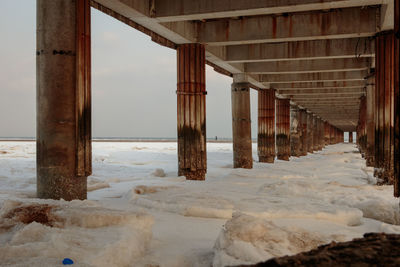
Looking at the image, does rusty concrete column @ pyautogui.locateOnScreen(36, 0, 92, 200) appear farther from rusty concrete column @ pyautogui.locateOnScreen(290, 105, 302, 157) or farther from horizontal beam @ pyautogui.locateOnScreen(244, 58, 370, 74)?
rusty concrete column @ pyautogui.locateOnScreen(290, 105, 302, 157)

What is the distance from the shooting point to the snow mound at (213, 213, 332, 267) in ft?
12.9

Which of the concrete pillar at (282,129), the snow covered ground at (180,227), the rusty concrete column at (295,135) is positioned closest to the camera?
the snow covered ground at (180,227)

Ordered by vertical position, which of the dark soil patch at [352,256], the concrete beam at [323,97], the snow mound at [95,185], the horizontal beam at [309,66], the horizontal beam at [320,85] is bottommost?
the snow mound at [95,185]

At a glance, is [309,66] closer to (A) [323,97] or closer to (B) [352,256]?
(A) [323,97]

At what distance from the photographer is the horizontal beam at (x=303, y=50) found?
1374 centimetres

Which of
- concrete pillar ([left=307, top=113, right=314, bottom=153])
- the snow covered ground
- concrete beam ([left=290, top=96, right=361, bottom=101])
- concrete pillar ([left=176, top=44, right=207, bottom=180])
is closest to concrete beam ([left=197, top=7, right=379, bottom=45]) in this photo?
concrete pillar ([left=176, top=44, right=207, bottom=180])

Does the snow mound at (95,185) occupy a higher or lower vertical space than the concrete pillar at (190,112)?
lower

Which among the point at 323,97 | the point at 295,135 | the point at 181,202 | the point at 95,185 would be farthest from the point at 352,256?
the point at 295,135

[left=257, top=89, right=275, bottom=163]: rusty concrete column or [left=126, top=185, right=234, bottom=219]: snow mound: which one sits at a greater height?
[left=257, top=89, right=275, bottom=163]: rusty concrete column

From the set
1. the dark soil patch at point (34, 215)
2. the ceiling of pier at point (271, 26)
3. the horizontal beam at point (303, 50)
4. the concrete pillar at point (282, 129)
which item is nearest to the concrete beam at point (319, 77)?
the ceiling of pier at point (271, 26)

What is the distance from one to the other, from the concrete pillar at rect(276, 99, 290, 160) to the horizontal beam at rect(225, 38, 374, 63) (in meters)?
12.6

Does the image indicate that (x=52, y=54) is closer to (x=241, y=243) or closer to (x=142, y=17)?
(x=142, y=17)

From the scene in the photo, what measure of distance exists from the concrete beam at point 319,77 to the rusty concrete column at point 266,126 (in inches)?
72.0

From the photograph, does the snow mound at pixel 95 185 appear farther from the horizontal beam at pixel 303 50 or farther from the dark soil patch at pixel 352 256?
the dark soil patch at pixel 352 256
